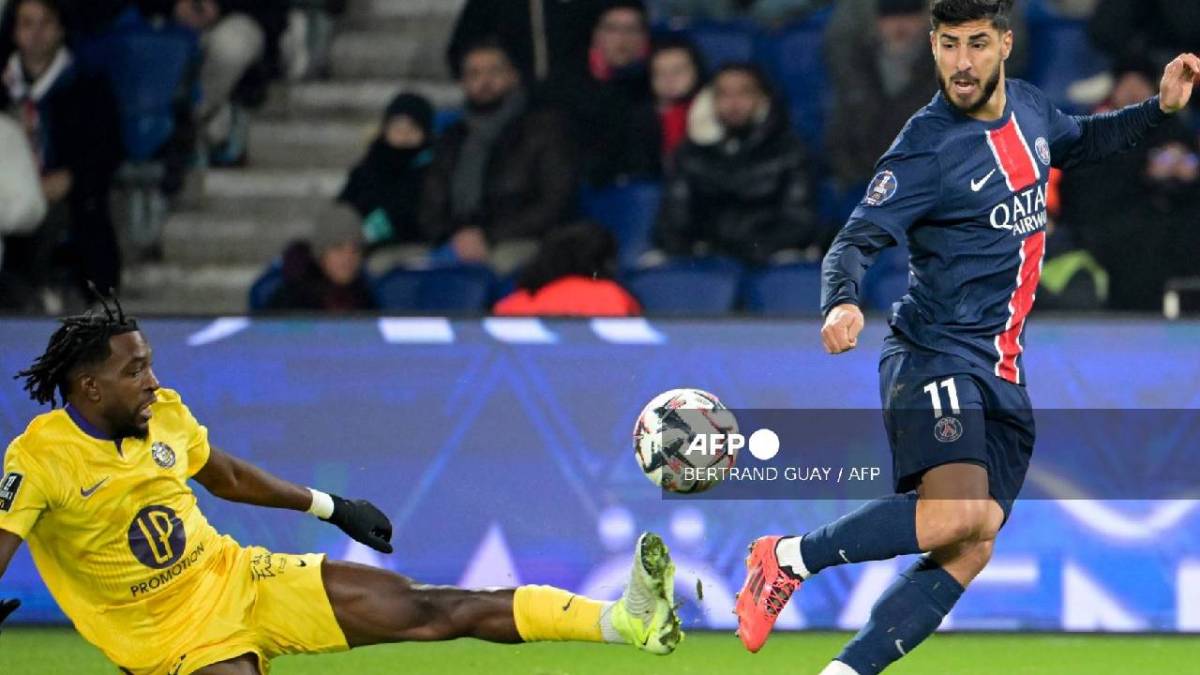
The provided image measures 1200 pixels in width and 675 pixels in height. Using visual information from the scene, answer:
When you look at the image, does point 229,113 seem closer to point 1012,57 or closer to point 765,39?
point 765,39

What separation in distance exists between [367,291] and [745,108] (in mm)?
1817

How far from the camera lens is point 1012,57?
8375 mm

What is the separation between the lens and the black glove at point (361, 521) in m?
5.18

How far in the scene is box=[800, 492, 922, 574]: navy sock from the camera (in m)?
4.84

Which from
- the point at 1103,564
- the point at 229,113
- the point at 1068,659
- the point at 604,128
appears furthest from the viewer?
the point at 229,113

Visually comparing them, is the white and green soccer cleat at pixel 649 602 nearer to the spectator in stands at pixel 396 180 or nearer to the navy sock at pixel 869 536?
the navy sock at pixel 869 536

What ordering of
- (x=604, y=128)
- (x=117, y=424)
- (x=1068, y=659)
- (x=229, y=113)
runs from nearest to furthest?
1. (x=117, y=424)
2. (x=1068, y=659)
3. (x=604, y=128)
4. (x=229, y=113)

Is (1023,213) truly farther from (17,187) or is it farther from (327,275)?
(17,187)

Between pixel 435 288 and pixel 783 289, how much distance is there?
4.84 ft

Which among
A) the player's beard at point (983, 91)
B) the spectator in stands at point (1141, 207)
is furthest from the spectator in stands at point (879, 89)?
the player's beard at point (983, 91)

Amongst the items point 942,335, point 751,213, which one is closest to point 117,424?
point 942,335

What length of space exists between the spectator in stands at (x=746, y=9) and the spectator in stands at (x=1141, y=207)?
147cm

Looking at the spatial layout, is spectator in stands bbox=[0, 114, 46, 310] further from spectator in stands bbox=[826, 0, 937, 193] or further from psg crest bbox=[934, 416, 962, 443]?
psg crest bbox=[934, 416, 962, 443]

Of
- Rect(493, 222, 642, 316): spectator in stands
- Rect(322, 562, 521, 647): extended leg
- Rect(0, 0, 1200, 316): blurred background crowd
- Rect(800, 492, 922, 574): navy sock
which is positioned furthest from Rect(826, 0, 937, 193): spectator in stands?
Rect(322, 562, 521, 647): extended leg
